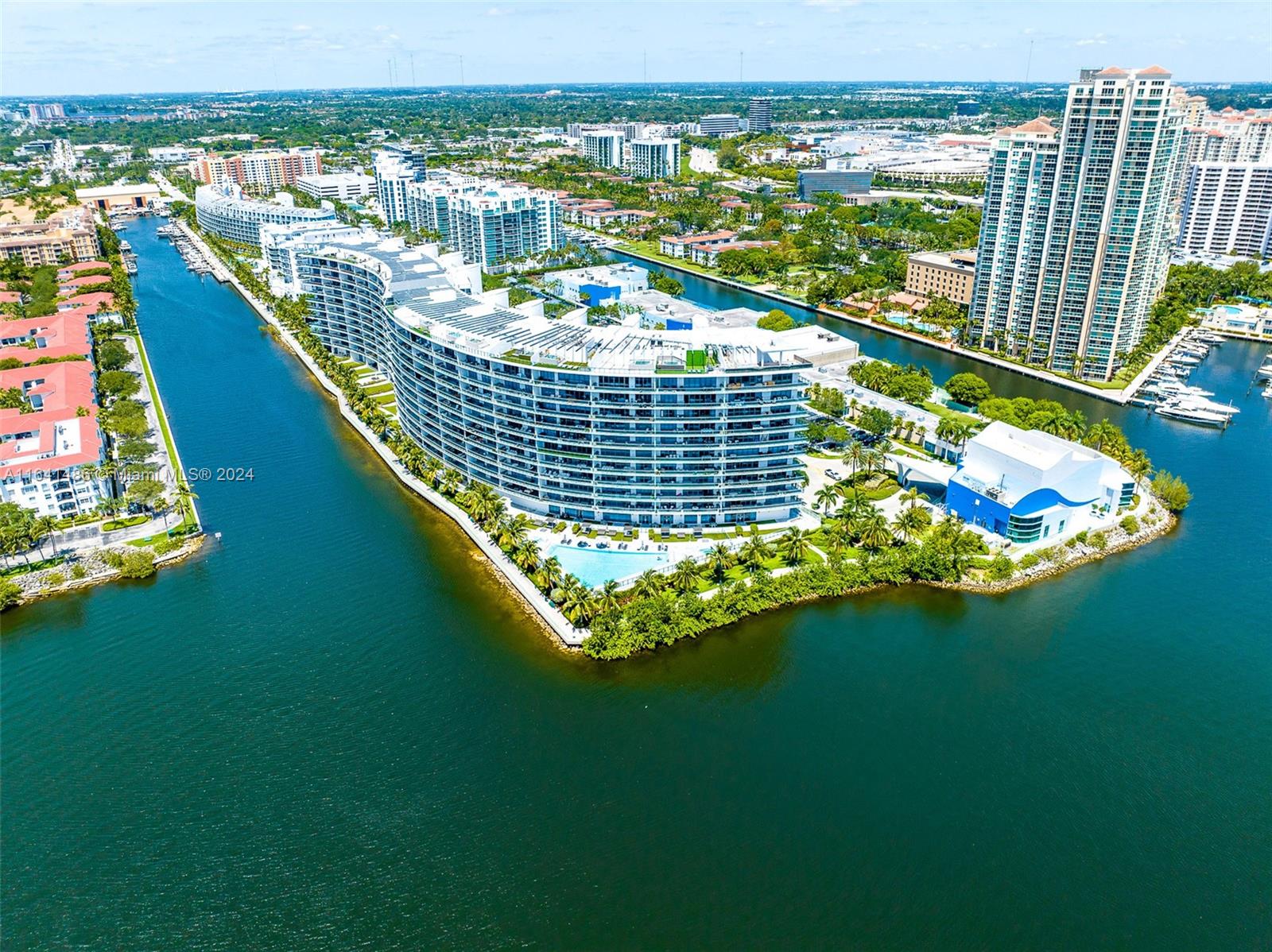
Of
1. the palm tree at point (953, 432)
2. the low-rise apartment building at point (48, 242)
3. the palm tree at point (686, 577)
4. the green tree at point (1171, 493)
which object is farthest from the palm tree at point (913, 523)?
the low-rise apartment building at point (48, 242)

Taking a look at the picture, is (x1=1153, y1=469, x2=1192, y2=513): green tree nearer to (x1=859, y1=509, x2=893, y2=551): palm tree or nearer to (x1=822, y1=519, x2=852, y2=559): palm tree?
(x1=859, y1=509, x2=893, y2=551): palm tree

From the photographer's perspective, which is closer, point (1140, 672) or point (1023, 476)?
point (1140, 672)

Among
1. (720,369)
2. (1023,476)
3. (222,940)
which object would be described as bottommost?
(222,940)

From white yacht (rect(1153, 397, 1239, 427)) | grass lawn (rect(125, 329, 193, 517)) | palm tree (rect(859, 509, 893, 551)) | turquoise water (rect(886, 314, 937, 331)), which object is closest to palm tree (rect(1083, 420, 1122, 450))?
white yacht (rect(1153, 397, 1239, 427))

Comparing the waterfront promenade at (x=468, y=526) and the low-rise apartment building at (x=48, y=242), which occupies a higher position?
the low-rise apartment building at (x=48, y=242)

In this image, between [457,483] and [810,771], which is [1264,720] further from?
[457,483]

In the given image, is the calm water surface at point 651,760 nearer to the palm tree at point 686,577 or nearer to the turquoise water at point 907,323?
the palm tree at point 686,577

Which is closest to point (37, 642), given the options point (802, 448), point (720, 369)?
point (720, 369)
